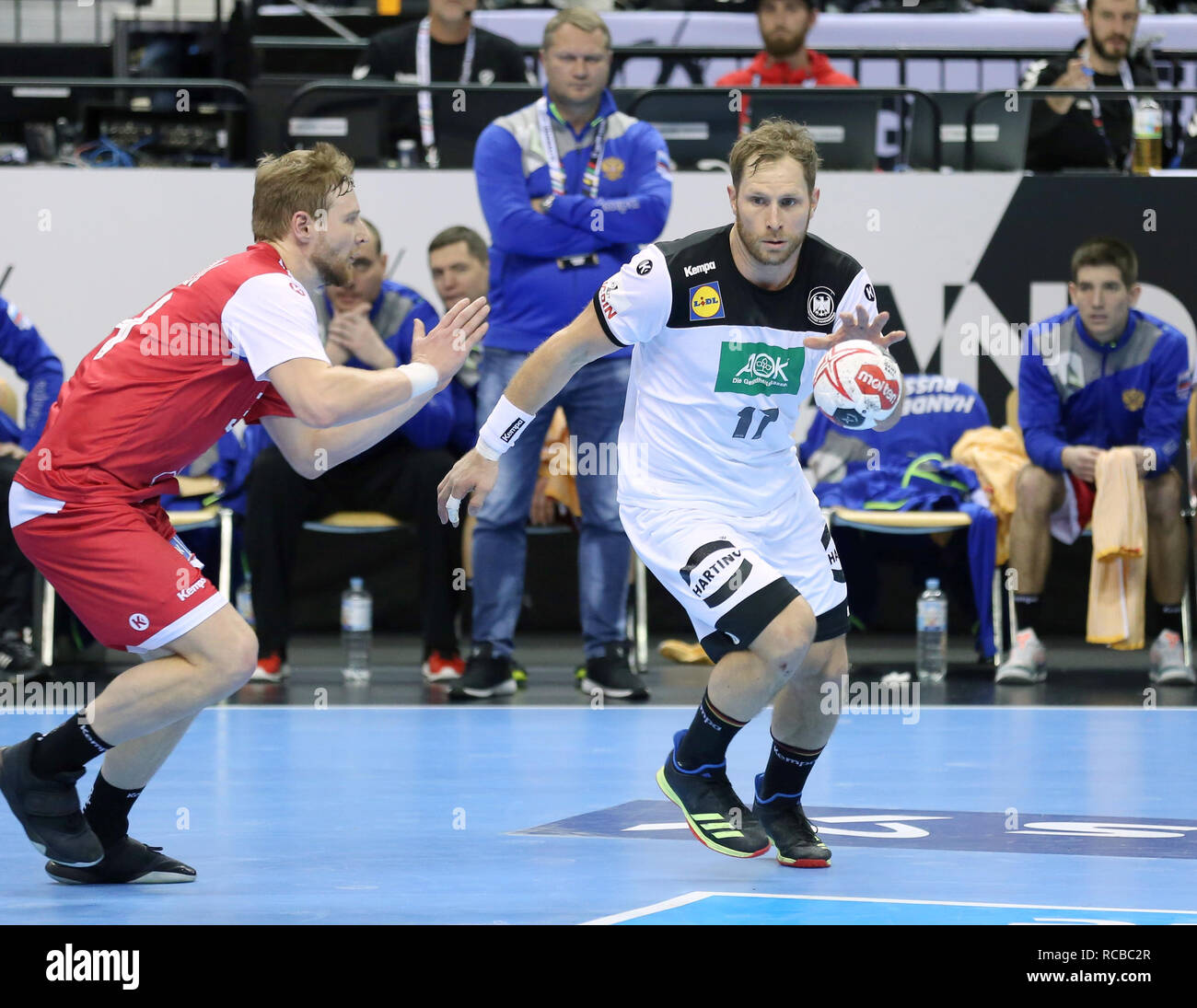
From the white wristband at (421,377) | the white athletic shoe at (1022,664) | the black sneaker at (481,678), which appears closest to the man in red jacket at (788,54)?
the white athletic shoe at (1022,664)

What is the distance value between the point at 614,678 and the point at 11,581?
303 centimetres

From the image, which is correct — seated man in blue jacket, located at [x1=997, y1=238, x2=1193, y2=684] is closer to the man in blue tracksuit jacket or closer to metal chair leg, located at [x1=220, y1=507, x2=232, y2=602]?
the man in blue tracksuit jacket

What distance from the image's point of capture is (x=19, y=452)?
8758 mm

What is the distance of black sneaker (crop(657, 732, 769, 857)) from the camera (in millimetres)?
4801

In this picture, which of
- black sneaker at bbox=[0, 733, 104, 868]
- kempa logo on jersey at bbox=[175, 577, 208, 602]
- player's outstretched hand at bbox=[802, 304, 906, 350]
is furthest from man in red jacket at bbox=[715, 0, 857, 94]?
black sneaker at bbox=[0, 733, 104, 868]

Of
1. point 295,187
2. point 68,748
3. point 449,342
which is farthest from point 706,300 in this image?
point 68,748

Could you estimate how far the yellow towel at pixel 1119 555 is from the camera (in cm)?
852

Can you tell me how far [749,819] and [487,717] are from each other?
9.47ft

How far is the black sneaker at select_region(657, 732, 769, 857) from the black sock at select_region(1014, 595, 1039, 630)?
4.21 meters

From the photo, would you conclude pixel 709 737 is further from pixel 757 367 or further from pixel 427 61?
pixel 427 61

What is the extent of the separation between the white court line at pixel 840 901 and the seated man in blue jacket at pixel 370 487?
4.35m

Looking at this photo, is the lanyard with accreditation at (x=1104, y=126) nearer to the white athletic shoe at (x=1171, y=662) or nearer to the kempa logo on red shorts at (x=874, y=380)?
the white athletic shoe at (x=1171, y=662)
